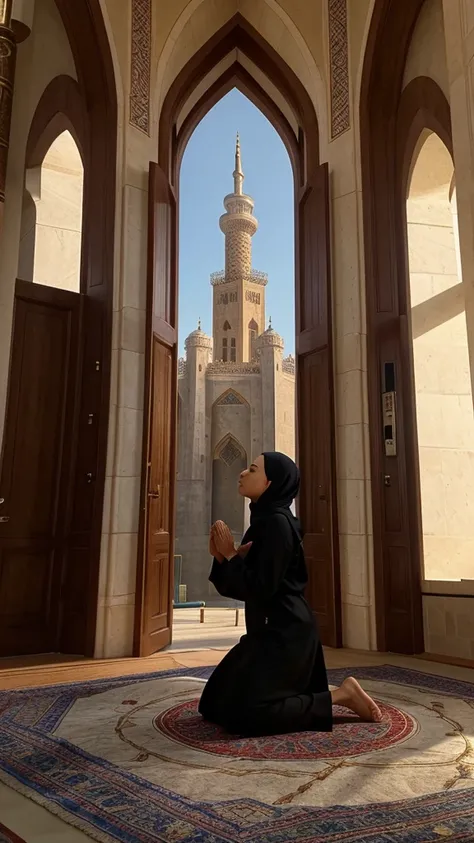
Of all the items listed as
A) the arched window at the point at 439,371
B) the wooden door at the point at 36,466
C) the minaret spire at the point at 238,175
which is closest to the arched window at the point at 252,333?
the minaret spire at the point at 238,175

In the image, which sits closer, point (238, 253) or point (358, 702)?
point (358, 702)

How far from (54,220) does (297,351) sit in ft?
8.12

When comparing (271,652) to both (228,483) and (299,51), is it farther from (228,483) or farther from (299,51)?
(228,483)

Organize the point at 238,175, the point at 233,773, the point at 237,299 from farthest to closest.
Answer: the point at 237,299 < the point at 238,175 < the point at 233,773

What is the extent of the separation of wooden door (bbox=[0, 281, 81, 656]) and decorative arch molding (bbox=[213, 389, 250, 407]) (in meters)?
22.1

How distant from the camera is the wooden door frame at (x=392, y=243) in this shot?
4.46 metres

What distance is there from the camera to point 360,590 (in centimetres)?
449

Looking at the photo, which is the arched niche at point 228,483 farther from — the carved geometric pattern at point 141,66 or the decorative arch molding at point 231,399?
the carved geometric pattern at point 141,66

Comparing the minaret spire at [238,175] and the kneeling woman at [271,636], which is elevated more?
the minaret spire at [238,175]

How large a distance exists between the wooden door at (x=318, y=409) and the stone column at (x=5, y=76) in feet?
7.83

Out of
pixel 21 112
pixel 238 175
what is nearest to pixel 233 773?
pixel 21 112

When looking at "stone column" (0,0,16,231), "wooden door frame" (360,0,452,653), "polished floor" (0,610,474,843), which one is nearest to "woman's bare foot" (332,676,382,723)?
A: "polished floor" (0,610,474,843)

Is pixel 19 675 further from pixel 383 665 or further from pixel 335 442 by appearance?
pixel 335 442

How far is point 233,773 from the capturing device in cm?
188
